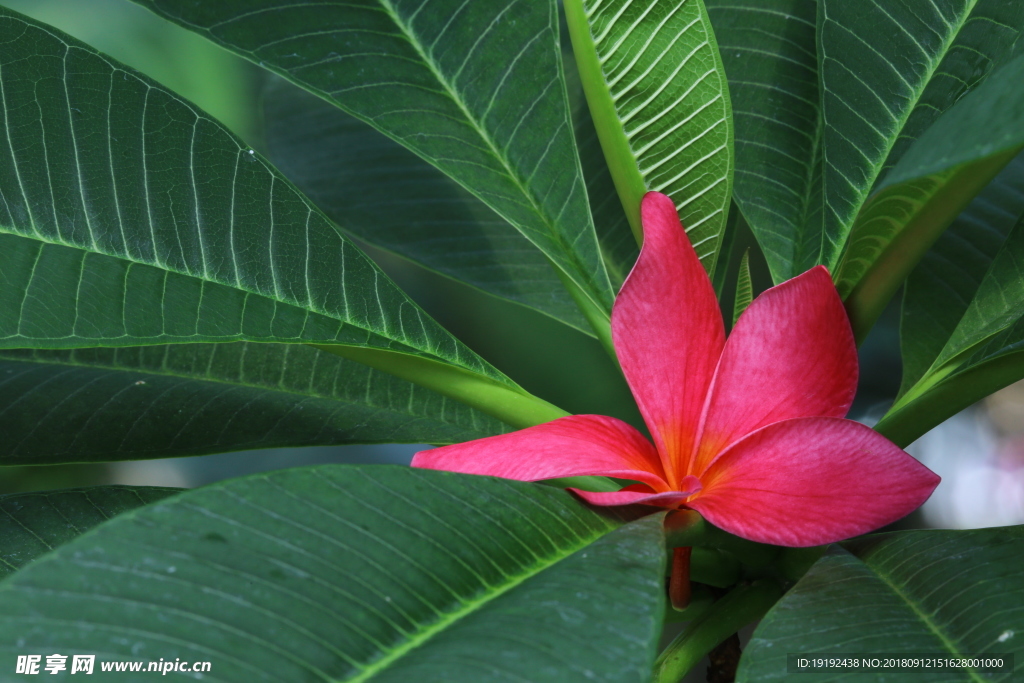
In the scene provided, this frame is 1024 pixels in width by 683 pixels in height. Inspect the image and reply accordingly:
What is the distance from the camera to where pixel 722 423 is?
1.51ft

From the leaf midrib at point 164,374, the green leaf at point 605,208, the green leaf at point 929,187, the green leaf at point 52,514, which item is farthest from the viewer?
the green leaf at point 605,208

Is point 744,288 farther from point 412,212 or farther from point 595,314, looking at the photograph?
point 412,212

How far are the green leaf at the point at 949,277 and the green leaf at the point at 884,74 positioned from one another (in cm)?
12

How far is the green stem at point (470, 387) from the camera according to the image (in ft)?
1.85

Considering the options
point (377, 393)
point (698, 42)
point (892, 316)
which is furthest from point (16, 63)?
point (892, 316)

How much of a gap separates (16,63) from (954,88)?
63cm

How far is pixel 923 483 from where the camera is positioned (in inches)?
15.3

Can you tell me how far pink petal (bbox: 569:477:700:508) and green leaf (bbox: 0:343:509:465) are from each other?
0.23m

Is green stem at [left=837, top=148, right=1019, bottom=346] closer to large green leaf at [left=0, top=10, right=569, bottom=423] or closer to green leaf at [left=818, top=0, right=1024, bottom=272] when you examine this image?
green leaf at [left=818, top=0, right=1024, bottom=272]

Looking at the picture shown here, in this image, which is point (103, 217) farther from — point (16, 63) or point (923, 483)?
point (923, 483)

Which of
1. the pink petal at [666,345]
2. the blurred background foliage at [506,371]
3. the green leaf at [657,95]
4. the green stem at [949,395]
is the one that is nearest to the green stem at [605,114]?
the green leaf at [657,95]

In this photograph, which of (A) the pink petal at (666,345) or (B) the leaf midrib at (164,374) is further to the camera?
(B) the leaf midrib at (164,374)

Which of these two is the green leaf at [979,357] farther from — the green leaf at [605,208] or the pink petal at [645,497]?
the green leaf at [605,208]

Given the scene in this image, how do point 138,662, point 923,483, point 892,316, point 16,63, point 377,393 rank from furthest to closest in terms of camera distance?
point 892,316 < point 377,393 < point 16,63 < point 923,483 < point 138,662
